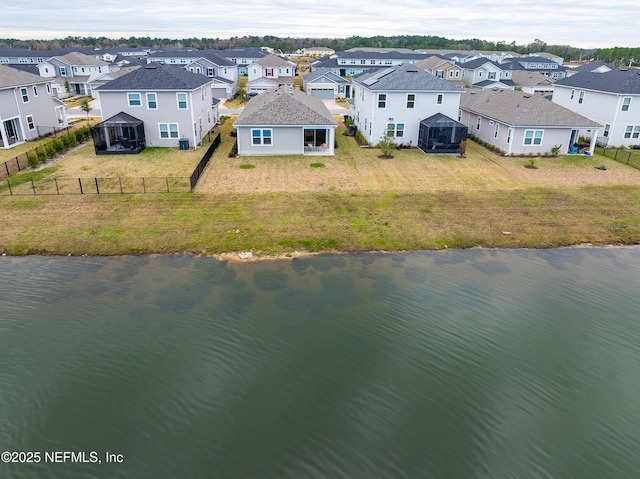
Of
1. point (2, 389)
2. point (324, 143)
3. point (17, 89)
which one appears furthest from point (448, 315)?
point (17, 89)

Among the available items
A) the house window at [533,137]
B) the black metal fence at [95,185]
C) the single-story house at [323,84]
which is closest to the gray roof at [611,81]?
the house window at [533,137]

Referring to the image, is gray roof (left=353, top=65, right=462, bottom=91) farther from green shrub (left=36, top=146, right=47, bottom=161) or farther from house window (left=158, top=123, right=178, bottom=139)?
green shrub (left=36, top=146, right=47, bottom=161)

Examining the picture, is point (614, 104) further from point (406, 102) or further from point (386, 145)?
point (386, 145)

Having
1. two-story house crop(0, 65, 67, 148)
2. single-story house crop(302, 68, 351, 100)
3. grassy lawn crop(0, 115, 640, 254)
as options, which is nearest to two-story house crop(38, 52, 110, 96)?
two-story house crop(0, 65, 67, 148)

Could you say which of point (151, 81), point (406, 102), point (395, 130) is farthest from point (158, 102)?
point (406, 102)

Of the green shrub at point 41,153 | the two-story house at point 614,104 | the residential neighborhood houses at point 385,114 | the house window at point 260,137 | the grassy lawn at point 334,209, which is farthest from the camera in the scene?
the two-story house at point 614,104

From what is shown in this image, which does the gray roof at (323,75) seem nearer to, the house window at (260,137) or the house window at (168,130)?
the house window at (168,130)
